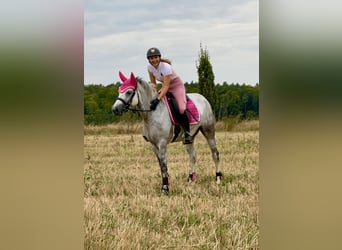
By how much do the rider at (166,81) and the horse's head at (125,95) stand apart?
3.1 inches

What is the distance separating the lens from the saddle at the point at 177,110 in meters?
2.02

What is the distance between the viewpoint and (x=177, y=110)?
2.06m

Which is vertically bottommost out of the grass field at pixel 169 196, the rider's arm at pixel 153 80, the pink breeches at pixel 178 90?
the grass field at pixel 169 196

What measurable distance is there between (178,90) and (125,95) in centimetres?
21

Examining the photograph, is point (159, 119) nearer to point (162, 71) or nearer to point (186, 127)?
point (186, 127)

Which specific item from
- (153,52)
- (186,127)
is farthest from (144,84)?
(186,127)

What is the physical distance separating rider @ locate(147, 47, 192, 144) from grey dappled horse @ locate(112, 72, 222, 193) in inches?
0.9

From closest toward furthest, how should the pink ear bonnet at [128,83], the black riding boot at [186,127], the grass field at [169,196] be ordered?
the grass field at [169,196] → the pink ear bonnet at [128,83] → the black riding boot at [186,127]

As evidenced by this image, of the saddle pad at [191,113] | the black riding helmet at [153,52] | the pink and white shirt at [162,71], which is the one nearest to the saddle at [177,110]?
the saddle pad at [191,113]

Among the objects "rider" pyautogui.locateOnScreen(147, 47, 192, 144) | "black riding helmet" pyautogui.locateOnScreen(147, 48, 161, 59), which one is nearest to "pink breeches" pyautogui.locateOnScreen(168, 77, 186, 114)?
"rider" pyautogui.locateOnScreen(147, 47, 192, 144)

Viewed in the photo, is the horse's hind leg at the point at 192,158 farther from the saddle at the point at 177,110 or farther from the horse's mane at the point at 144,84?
the horse's mane at the point at 144,84
